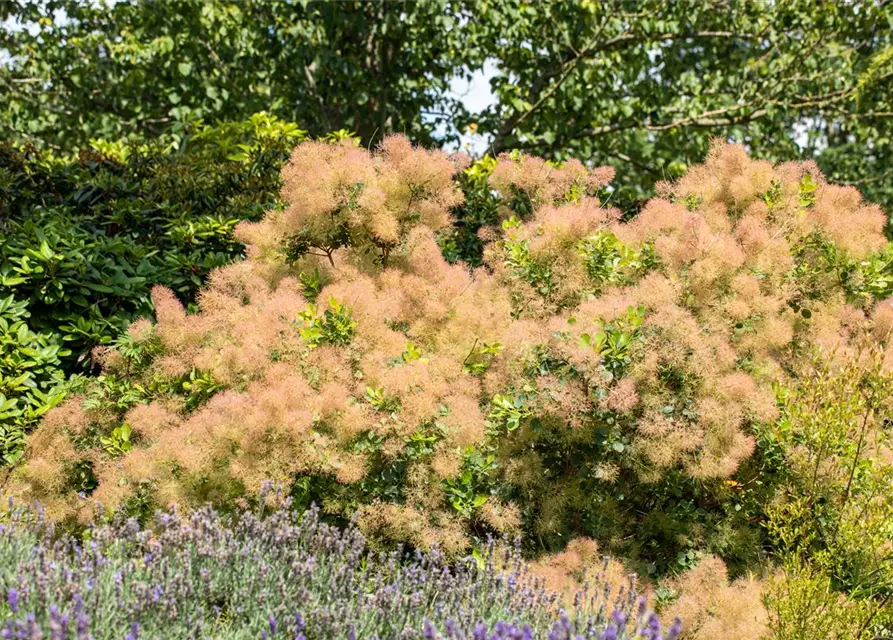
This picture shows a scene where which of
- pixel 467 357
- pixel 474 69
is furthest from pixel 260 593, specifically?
pixel 474 69

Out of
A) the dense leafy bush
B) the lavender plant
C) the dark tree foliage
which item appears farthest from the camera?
the dark tree foliage

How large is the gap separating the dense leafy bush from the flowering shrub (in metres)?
→ 0.42

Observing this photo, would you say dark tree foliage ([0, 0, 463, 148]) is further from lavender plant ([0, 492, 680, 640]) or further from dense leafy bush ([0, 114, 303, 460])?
lavender plant ([0, 492, 680, 640])

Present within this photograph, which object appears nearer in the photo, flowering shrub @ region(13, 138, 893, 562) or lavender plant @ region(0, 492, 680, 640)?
lavender plant @ region(0, 492, 680, 640)

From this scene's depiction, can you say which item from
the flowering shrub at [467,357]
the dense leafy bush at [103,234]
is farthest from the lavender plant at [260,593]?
the dense leafy bush at [103,234]

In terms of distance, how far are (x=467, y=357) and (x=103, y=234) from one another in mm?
2675

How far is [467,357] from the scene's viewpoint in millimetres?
3820

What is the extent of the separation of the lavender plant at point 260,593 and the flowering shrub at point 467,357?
1.19 ft

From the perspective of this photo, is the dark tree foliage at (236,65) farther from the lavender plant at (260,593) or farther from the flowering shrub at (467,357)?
the lavender plant at (260,593)

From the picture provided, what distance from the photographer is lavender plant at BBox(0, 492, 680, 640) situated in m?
2.40

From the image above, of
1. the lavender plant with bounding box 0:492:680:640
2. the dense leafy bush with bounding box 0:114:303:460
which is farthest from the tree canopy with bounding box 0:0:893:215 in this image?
the lavender plant with bounding box 0:492:680:640

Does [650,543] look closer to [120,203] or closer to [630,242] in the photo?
[630,242]

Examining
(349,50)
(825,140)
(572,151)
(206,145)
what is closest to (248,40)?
(349,50)

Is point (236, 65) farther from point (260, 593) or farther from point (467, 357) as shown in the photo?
point (260, 593)
